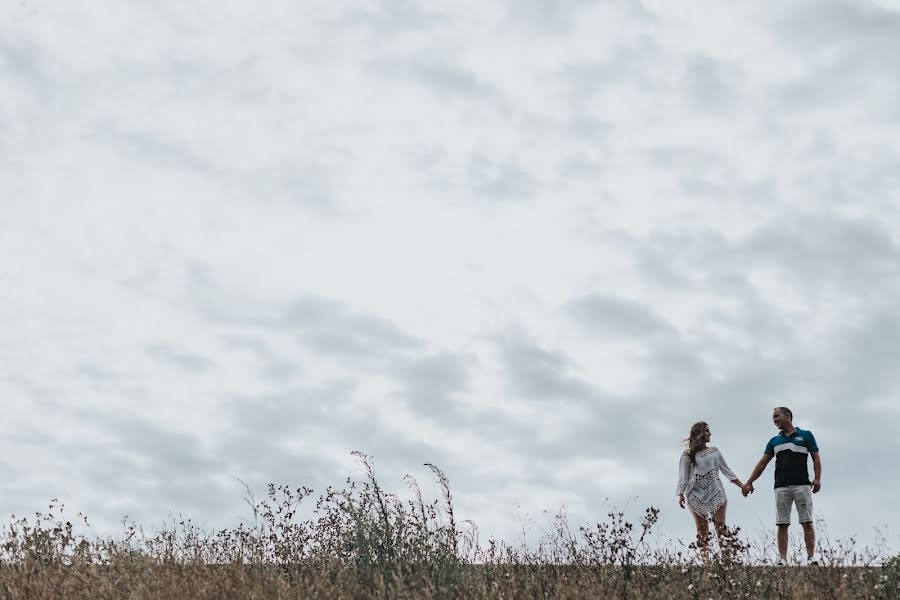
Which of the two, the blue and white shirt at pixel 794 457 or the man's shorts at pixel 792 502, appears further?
the blue and white shirt at pixel 794 457

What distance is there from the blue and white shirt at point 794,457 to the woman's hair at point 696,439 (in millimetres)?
1057

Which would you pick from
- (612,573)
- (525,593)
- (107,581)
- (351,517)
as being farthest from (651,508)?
(107,581)

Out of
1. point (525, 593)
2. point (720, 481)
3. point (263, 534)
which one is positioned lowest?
point (525, 593)

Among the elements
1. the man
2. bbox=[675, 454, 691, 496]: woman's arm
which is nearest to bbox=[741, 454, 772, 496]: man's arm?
the man

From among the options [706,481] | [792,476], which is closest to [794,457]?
[792,476]

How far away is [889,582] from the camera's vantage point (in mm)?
9195

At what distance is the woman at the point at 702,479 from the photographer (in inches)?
490

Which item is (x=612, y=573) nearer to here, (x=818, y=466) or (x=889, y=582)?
(x=889, y=582)

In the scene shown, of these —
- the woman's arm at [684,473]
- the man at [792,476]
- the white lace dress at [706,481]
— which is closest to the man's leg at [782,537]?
the man at [792,476]

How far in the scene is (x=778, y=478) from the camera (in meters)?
12.7

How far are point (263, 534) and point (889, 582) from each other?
20.3 ft

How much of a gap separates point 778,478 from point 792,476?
21 centimetres

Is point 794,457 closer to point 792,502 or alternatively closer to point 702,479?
point 792,502

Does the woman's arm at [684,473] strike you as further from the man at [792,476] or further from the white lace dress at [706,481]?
the man at [792,476]
